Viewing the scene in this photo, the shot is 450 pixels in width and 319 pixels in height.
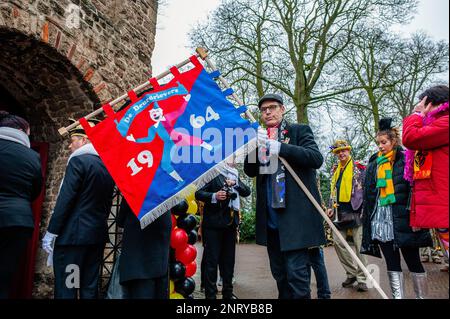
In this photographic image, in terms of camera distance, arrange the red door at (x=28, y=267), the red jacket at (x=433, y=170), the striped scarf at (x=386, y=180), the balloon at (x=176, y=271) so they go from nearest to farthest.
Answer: the red jacket at (x=433, y=170) → the striped scarf at (x=386, y=180) → the balloon at (x=176, y=271) → the red door at (x=28, y=267)

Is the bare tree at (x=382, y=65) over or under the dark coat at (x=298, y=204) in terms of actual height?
over

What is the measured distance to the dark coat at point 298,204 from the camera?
9.25 ft

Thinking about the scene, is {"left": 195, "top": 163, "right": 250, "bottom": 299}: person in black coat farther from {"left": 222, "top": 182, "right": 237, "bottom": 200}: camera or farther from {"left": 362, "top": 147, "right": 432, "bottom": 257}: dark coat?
{"left": 362, "top": 147, "right": 432, "bottom": 257}: dark coat

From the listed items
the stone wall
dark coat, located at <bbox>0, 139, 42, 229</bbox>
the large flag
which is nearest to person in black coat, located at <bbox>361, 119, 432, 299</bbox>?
the large flag

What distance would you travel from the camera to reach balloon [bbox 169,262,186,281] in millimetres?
4180

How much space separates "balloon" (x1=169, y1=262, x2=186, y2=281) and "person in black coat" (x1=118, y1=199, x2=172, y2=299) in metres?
1.15

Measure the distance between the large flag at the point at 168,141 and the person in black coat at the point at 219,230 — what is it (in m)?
1.43

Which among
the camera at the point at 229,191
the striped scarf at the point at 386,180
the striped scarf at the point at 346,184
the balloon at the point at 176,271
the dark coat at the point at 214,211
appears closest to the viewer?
the striped scarf at the point at 386,180

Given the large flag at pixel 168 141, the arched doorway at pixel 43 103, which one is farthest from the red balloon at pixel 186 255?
the arched doorway at pixel 43 103

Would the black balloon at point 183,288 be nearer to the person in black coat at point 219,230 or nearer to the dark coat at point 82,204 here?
the person in black coat at point 219,230

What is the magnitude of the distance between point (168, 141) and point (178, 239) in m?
1.68
